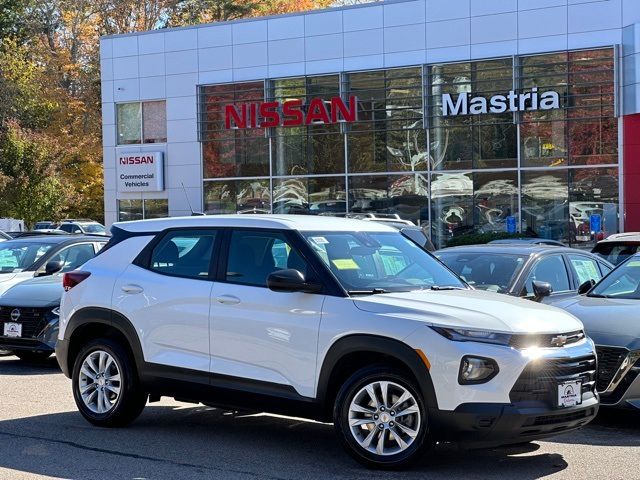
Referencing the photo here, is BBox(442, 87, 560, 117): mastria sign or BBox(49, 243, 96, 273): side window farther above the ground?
BBox(442, 87, 560, 117): mastria sign

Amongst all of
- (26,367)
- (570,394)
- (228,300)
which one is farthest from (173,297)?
(26,367)

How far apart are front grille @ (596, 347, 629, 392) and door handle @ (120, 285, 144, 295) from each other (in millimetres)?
3976

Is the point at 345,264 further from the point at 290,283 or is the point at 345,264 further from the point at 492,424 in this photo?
the point at 492,424

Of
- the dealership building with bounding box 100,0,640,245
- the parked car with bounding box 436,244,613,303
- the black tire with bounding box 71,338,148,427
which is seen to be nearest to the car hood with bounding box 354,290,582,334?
the black tire with bounding box 71,338,148,427

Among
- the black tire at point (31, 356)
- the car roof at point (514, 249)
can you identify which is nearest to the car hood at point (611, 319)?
the car roof at point (514, 249)

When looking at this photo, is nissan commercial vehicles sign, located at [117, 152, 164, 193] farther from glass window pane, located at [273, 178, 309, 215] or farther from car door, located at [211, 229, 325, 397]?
car door, located at [211, 229, 325, 397]

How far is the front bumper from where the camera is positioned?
21.8 ft

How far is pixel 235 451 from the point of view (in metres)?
7.77

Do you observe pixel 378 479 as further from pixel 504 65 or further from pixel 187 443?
pixel 504 65

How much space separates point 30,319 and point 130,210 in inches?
1012

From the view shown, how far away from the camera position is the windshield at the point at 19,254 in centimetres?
1450

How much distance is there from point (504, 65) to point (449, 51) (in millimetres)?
1823

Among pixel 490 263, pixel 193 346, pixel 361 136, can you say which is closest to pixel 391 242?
pixel 193 346

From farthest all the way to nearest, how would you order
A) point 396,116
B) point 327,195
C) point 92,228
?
point 92,228, point 327,195, point 396,116
